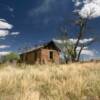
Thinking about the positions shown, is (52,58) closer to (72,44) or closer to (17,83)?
(72,44)

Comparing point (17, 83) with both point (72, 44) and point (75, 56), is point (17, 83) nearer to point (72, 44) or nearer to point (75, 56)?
point (75, 56)

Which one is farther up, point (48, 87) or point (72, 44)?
point (72, 44)

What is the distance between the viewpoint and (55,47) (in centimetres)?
4431

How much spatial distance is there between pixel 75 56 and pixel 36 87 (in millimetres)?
35935

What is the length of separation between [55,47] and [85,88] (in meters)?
36.4

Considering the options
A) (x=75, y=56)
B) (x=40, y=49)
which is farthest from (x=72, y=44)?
(x=40, y=49)

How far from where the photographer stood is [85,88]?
26.2ft

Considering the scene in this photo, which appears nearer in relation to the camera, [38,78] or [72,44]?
[38,78]

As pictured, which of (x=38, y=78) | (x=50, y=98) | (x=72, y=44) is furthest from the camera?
(x=72, y=44)

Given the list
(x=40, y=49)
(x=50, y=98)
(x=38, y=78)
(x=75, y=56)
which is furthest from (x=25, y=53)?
(x=50, y=98)

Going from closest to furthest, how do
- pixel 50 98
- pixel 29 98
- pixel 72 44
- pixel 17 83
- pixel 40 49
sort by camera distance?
pixel 29 98 → pixel 50 98 → pixel 17 83 → pixel 40 49 → pixel 72 44

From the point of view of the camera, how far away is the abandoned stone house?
4184 cm

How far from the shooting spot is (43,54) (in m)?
42.0

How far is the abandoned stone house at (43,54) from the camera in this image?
41.8 metres
